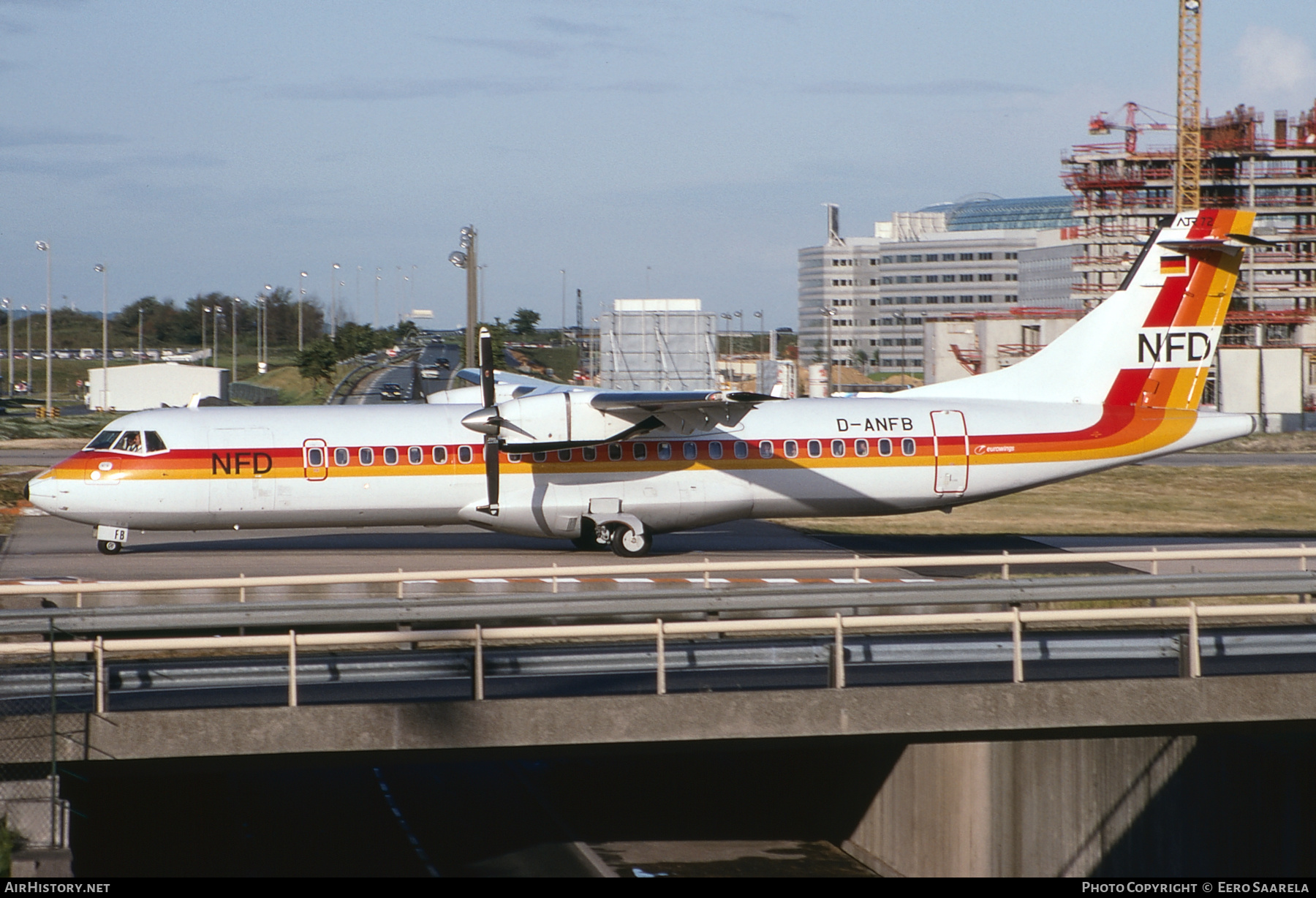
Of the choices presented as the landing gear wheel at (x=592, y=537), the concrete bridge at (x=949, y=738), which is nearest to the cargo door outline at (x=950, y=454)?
the landing gear wheel at (x=592, y=537)

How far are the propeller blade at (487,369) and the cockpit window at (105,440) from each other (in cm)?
692

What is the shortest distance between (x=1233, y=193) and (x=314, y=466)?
77.6 meters

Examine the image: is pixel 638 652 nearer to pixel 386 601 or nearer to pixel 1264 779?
pixel 386 601

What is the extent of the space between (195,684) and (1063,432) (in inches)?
697

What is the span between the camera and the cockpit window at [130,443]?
2288 cm

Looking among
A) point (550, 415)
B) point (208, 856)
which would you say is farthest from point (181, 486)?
point (208, 856)

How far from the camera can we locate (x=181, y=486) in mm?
22719

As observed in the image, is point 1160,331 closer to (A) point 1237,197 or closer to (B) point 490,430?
(B) point 490,430

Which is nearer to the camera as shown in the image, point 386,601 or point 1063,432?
point 386,601


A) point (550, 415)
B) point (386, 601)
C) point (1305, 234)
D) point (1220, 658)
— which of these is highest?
point (1305, 234)

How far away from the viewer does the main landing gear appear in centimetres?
2380

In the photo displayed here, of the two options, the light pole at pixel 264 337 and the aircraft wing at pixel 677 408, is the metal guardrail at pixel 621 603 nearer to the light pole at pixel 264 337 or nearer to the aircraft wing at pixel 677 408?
the aircraft wing at pixel 677 408

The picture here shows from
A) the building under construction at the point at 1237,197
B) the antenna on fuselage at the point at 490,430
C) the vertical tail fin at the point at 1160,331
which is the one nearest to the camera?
the antenna on fuselage at the point at 490,430

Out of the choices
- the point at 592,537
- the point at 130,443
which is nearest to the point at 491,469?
the point at 592,537
